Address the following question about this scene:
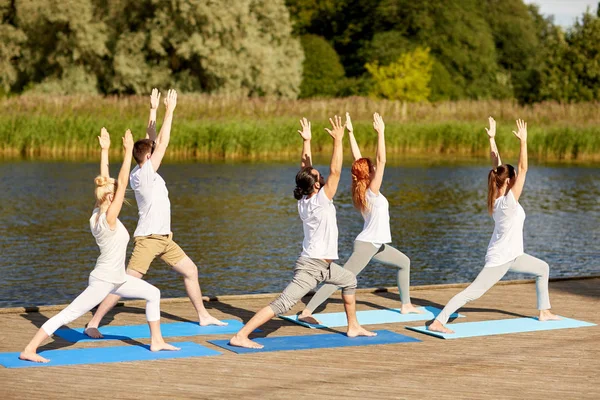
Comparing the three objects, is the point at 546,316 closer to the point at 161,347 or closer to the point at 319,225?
the point at 319,225

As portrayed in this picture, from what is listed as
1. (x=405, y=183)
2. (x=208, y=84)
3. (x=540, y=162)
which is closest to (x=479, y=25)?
(x=208, y=84)

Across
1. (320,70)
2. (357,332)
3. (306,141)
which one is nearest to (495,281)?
(357,332)

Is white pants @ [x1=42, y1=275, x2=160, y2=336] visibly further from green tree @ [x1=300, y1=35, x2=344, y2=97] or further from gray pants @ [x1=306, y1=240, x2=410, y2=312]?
green tree @ [x1=300, y1=35, x2=344, y2=97]

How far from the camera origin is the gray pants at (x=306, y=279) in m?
8.45

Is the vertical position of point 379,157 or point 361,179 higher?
point 379,157

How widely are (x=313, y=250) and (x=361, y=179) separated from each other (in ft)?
3.71

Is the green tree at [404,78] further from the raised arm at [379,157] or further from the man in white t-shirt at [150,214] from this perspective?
the man in white t-shirt at [150,214]

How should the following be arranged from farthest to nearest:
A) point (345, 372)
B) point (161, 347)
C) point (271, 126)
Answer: point (271, 126) → point (161, 347) → point (345, 372)

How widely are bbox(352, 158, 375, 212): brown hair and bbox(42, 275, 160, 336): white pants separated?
2.12 meters

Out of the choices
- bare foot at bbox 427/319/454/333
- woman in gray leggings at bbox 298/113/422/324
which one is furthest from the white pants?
bare foot at bbox 427/319/454/333

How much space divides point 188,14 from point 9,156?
57.1ft

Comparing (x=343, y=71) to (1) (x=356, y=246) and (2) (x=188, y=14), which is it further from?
(1) (x=356, y=246)

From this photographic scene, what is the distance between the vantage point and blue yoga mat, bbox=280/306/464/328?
9.49m

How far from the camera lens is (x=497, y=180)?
932 centimetres
